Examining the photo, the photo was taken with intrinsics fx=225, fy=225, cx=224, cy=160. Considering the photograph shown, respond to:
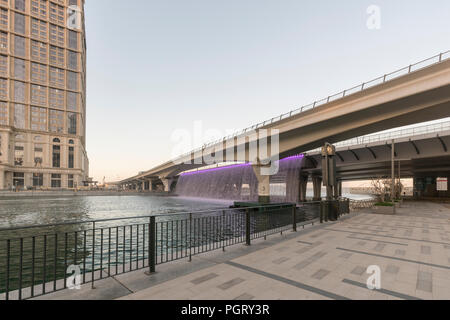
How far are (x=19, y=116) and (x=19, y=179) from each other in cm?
2010

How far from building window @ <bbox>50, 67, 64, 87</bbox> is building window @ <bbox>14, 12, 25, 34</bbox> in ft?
42.9

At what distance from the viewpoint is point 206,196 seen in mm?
59406

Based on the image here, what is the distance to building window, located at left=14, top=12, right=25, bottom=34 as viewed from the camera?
72.4 meters

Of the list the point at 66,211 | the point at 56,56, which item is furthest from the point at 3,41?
the point at 66,211

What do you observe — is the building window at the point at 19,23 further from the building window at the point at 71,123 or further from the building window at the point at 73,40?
the building window at the point at 71,123

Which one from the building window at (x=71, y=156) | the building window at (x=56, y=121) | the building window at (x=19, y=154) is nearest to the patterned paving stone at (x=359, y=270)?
the building window at (x=71, y=156)

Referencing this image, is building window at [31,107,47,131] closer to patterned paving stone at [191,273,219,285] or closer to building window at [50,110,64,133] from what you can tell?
building window at [50,110,64,133]

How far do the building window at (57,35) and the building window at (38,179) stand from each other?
154 ft

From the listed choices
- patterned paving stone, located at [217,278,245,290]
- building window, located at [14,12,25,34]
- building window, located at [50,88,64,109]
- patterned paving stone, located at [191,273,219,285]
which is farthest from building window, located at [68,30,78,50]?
patterned paving stone, located at [217,278,245,290]

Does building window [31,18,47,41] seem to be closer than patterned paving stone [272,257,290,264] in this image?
No
